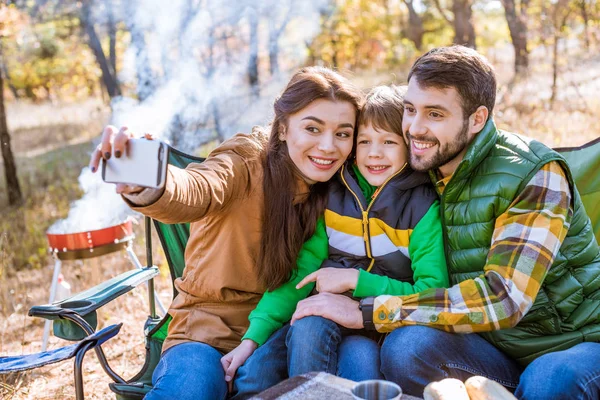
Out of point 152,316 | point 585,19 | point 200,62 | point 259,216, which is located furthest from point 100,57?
point 259,216

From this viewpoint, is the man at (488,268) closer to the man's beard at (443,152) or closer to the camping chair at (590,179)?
the man's beard at (443,152)

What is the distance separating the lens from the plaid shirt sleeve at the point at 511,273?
1.76 m

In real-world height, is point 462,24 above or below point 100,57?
above

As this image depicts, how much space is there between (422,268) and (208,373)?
0.74 m

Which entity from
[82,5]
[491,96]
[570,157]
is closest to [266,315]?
[491,96]

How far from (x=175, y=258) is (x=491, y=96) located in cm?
149

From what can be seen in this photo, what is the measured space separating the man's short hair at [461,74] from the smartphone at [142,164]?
0.87 metres

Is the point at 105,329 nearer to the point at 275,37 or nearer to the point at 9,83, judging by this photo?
the point at 275,37

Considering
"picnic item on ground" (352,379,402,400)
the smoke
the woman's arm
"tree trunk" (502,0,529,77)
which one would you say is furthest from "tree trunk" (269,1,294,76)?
"picnic item on ground" (352,379,402,400)

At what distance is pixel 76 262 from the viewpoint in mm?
5645

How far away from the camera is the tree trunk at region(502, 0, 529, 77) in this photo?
354 inches

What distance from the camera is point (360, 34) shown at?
44.8 feet

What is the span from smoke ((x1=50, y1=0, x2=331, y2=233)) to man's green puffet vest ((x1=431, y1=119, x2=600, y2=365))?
20.1 feet

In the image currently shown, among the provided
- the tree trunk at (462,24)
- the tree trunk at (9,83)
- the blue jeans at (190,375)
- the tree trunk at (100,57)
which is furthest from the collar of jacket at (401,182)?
the tree trunk at (9,83)
